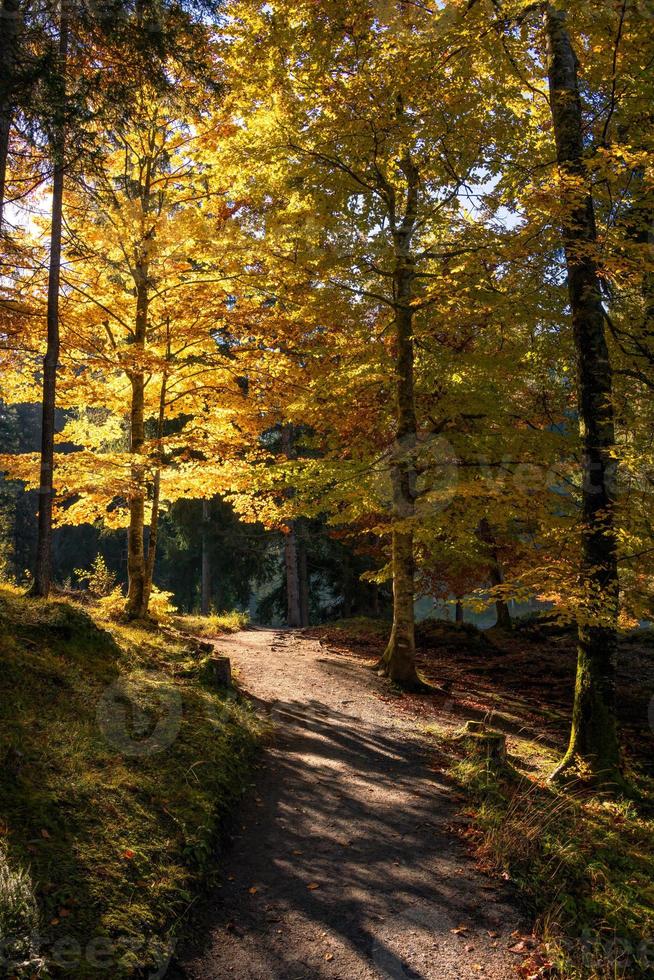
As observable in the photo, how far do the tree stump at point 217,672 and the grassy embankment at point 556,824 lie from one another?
314cm

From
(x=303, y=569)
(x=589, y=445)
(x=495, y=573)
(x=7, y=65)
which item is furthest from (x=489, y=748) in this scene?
(x=303, y=569)

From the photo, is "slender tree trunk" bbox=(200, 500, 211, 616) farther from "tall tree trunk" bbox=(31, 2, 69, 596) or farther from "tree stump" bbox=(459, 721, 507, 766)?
"tree stump" bbox=(459, 721, 507, 766)

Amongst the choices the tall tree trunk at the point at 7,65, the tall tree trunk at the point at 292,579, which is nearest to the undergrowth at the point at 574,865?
the tall tree trunk at the point at 7,65

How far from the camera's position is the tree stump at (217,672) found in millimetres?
8789

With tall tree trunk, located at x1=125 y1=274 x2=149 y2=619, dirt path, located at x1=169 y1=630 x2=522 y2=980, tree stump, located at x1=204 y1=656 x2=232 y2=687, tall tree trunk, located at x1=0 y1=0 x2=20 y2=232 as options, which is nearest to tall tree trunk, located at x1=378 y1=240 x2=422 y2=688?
dirt path, located at x1=169 y1=630 x2=522 y2=980

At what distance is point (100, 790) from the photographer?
482cm

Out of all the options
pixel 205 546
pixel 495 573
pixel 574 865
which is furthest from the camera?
pixel 205 546

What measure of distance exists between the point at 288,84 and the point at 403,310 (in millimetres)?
3956

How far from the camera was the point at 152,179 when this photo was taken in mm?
12320

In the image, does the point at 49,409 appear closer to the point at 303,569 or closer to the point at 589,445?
the point at 589,445

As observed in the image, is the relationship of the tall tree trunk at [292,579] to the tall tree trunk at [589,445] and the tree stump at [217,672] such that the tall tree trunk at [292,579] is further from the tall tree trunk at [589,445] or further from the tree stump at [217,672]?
the tall tree trunk at [589,445]

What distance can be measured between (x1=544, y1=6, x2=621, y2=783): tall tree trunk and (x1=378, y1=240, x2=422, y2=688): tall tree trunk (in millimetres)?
3595

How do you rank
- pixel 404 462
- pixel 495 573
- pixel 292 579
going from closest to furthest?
1. pixel 404 462
2. pixel 495 573
3. pixel 292 579

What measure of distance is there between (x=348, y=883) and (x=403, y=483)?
7169 mm
